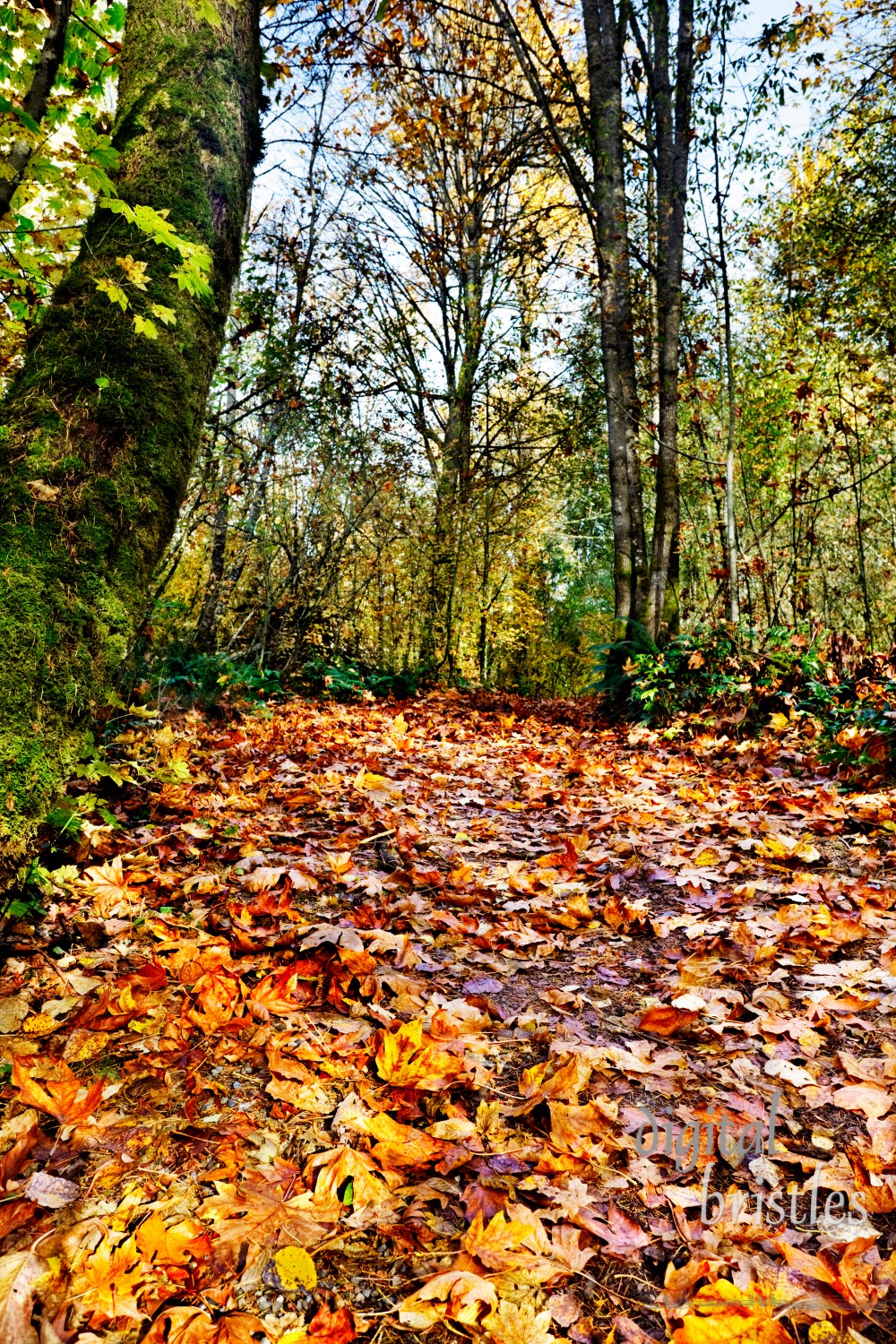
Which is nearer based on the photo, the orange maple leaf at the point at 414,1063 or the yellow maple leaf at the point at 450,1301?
the yellow maple leaf at the point at 450,1301

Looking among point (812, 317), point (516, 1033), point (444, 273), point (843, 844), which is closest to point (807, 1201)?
point (516, 1033)

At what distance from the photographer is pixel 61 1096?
155 centimetres

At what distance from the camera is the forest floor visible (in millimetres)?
1215

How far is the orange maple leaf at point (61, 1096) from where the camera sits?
1.51 m

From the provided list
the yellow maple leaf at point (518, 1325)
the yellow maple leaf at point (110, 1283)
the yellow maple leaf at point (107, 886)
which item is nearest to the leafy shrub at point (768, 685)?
the yellow maple leaf at point (518, 1325)

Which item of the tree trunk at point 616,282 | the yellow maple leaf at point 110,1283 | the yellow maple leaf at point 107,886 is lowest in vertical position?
the yellow maple leaf at point 110,1283

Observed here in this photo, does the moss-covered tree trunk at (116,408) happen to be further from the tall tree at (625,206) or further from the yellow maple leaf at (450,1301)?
the tall tree at (625,206)

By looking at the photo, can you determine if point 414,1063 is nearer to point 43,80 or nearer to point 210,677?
point 43,80

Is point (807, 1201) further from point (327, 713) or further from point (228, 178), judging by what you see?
point (327, 713)

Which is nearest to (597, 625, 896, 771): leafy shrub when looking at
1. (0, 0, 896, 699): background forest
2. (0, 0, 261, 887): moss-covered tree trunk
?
(0, 0, 896, 699): background forest

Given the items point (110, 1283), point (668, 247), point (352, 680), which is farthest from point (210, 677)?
point (668, 247)

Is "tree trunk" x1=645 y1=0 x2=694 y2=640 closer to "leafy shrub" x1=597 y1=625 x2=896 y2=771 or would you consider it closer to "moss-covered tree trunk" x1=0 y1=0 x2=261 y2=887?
"leafy shrub" x1=597 y1=625 x2=896 y2=771

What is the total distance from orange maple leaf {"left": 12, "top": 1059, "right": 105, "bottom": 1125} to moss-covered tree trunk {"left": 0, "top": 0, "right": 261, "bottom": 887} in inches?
21.8

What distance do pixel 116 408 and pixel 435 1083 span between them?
2.43 m
